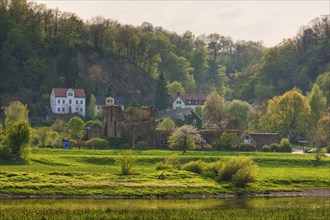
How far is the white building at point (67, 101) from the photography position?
168m

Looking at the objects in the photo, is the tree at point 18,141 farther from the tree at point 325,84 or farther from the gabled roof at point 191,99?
the gabled roof at point 191,99

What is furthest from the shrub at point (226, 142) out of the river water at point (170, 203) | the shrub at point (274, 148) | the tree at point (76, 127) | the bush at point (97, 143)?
the river water at point (170, 203)

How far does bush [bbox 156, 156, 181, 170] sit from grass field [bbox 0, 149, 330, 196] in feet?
3.48

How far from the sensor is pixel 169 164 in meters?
88.6

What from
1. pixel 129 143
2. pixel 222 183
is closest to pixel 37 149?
pixel 129 143

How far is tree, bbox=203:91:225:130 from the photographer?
141 m

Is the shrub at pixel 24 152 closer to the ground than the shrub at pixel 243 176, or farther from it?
farther from it

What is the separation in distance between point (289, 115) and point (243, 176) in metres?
60.0

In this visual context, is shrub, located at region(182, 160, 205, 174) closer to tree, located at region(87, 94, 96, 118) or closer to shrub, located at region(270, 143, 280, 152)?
shrub, located at region(270, 143, 280, 152)

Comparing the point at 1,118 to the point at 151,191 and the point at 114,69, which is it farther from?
the point at 151,191

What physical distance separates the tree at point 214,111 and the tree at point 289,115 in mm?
9175

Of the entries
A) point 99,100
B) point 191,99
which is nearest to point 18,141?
point 99,100

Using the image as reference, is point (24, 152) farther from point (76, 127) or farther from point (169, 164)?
point (76, 127)

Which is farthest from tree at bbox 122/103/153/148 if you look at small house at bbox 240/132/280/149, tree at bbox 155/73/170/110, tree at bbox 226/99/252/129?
tree at bbox 155/73/170/110
